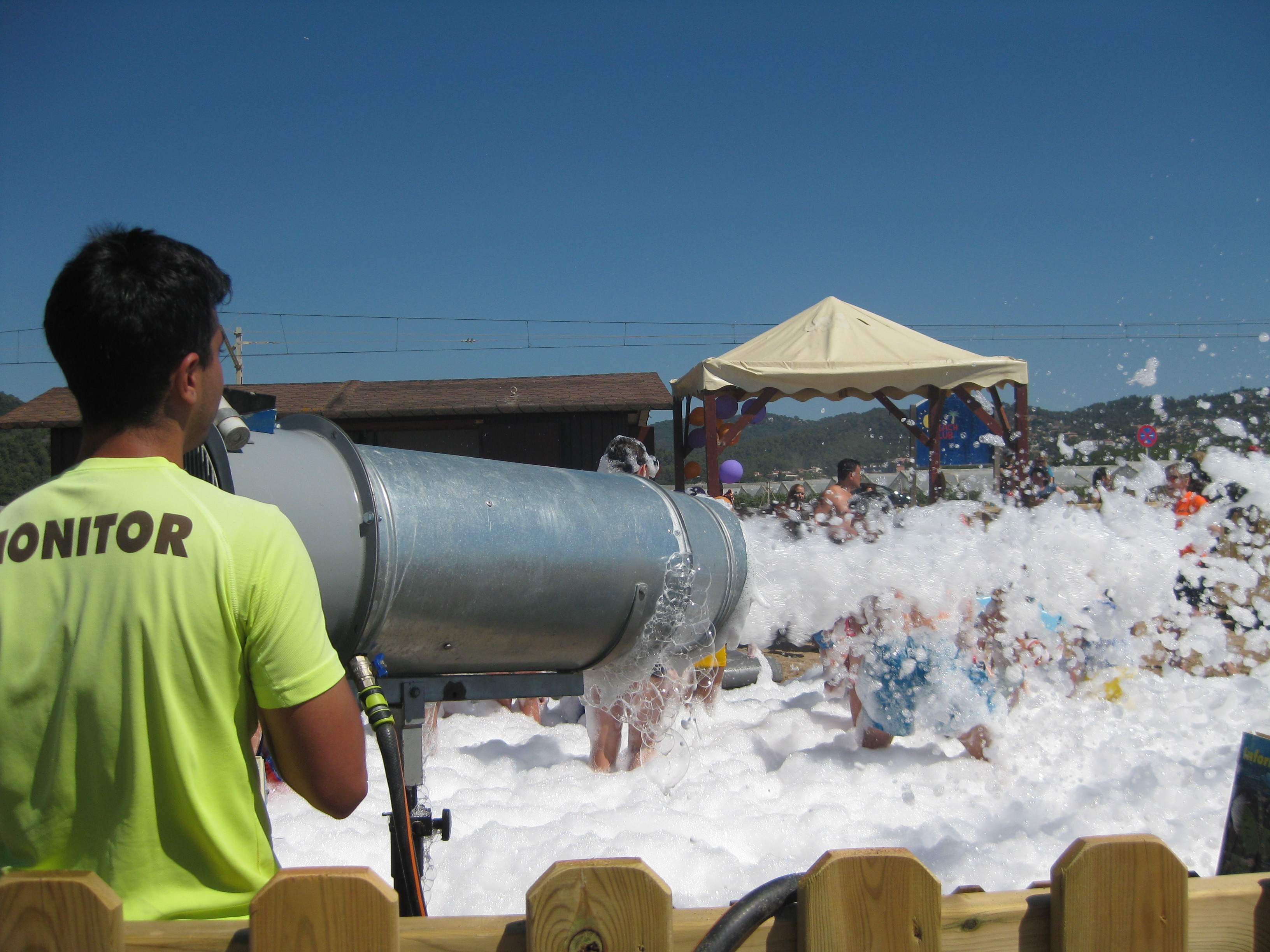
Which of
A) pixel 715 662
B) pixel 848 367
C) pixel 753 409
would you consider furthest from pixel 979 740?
pixel 753 409

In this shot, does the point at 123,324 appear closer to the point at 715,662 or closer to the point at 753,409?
the point at 715,662

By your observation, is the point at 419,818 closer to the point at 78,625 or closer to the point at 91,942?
the point at 91,942

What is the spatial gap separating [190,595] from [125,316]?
13.6 inches

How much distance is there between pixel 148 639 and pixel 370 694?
2.02 feet

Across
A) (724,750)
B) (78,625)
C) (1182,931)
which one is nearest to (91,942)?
(78,625)

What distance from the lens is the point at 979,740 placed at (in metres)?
3.87

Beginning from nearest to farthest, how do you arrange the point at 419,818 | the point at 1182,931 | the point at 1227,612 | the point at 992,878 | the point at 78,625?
1. the point at 78,625
2. the point at 1182,931
3. the point at 419,818
4. the point at 992,878
5. the point at 1227,612

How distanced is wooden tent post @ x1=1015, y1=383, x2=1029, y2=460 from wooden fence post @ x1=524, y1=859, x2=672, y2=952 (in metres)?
7.54

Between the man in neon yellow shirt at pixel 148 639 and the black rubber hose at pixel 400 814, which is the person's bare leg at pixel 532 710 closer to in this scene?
the black rubber hose at pixel 400 814

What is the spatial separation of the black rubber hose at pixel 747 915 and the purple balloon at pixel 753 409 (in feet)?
23.5

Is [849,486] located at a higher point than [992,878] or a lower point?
higher

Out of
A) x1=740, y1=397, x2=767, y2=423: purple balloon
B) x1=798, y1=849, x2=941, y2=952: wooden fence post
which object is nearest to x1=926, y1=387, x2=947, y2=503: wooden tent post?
x1=740, y1=397, x2=767, y2=423: purple balloon

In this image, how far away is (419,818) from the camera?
1.82 m

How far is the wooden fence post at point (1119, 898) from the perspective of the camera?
1133mm
